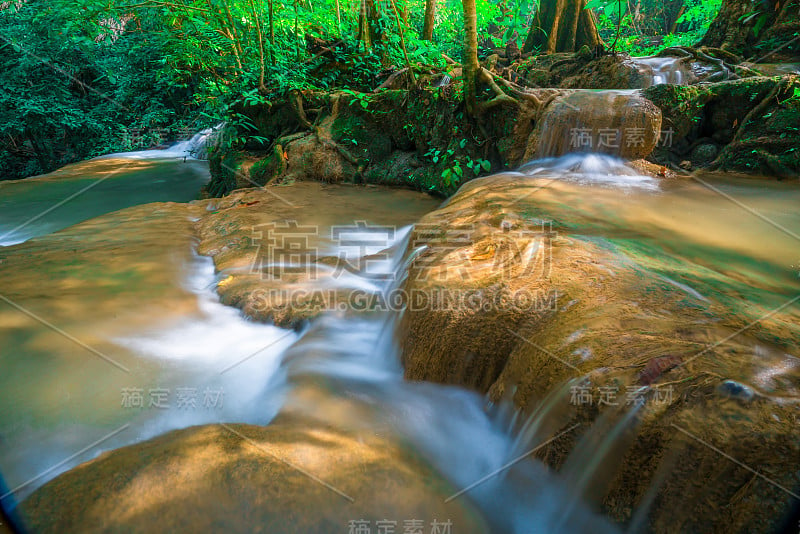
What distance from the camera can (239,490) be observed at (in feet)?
4.88

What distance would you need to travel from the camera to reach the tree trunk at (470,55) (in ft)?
18.4

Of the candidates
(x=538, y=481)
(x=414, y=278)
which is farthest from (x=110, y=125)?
(x=538, y=481)

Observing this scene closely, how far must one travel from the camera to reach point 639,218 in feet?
11.5

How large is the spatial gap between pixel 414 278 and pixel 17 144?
18930mm

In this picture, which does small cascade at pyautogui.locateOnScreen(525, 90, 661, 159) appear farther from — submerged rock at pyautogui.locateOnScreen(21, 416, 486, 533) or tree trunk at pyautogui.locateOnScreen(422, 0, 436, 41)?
submerged rock at pyautogui.locateOnScreen(21, 416, 486, 533)

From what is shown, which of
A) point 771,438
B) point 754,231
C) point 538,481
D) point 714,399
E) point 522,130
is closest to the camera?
point 771,438

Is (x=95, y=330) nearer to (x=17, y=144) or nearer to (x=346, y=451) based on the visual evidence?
(x=346, y=451)

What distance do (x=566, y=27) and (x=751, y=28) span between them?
4386mm

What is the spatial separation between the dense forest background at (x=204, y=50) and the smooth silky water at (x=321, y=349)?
6.26 ft

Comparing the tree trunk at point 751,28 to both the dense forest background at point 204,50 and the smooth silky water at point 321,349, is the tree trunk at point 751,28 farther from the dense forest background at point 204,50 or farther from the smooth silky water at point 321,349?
the smooth silky water at point 321,349

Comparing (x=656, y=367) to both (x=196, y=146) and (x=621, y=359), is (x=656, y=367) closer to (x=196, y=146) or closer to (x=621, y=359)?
(x=621, y=359)

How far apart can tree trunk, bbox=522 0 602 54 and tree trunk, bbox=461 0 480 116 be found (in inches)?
268

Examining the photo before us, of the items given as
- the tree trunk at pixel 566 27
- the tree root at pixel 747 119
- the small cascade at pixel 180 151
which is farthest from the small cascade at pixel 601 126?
the small cascade at pixel 180 151

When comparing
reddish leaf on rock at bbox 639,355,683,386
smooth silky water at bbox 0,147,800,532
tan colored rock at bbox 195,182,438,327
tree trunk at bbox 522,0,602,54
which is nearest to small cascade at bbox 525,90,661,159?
smooth silky water at bbox 0,147,800,532
